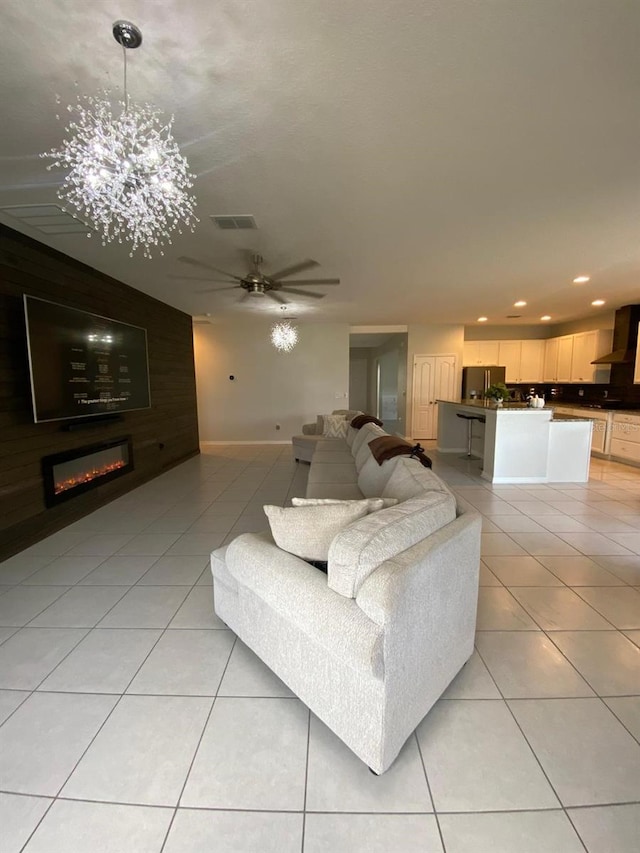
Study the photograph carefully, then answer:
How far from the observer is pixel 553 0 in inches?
46.8

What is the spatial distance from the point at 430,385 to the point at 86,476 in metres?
6.51

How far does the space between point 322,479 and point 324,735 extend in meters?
2.21

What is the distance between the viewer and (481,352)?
777 cm

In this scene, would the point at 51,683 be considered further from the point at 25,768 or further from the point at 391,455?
the point at 391,455

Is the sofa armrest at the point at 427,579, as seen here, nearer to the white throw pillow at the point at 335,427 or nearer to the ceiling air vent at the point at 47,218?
the ceiling air vent at the point at 47,218

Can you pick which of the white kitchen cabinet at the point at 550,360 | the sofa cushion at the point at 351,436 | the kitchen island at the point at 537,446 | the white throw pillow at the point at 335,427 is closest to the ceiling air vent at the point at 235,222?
the sofa cushion at the point at 351,436

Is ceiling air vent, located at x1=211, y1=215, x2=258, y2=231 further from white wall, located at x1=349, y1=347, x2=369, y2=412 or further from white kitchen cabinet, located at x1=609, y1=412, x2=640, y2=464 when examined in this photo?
white wall, located at x1=349, y1=347, x2=369, y2=412

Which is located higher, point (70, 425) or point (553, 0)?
point (553, 0)

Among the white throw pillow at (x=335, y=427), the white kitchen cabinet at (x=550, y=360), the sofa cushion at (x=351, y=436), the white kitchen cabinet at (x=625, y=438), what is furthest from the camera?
the white kitchen cabinet at (x=550, y=360)

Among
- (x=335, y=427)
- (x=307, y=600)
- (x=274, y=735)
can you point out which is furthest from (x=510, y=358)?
(x=274, y=735)

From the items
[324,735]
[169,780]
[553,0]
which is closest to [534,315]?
[553,0]

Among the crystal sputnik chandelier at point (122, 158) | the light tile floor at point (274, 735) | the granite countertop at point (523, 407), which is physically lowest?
the light tile floor at point (274, 735)

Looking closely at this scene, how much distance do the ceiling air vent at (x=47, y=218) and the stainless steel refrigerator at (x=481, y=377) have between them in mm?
7032

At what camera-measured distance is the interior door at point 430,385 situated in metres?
7.72
